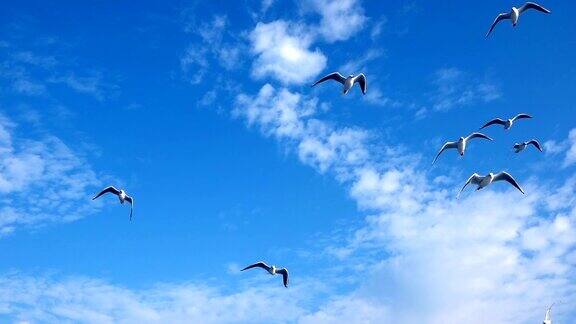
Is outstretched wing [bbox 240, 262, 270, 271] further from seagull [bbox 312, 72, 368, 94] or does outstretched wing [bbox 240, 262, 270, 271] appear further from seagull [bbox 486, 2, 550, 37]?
seagull [bbox 486, 2, 550, 37]

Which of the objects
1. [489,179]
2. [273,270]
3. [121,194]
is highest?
[121,194]

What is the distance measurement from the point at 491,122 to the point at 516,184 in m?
10.8

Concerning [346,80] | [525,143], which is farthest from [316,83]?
[525,143]

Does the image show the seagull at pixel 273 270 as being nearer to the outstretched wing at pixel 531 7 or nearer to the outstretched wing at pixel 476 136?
the outstretched wing at pixel 476 136

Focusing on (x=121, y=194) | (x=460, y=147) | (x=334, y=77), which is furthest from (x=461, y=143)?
(x=121, y=194)

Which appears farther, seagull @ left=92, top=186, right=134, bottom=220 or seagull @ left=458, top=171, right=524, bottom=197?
seagull @ left=92, top=186, right=134, bottom=220

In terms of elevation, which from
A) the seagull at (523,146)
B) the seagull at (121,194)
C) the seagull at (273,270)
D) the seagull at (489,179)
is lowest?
the seagull at (273,270)

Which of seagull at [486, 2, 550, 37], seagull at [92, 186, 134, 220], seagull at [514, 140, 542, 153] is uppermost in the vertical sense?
seagull at [486, 2, 550, 37]

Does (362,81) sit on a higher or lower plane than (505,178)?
higher

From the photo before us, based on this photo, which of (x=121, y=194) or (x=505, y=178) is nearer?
(x=505, y=178)

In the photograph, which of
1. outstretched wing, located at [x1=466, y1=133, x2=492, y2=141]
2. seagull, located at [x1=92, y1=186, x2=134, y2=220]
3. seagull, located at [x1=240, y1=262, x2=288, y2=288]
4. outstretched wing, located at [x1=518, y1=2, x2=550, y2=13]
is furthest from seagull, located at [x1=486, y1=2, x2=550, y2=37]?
seagull, located at [x1=92, y1=186, x2=134, y2=220]

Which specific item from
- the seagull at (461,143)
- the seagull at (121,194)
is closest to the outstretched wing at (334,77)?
the seagull at (461,143)

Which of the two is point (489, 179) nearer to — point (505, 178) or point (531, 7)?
point (505, 178)

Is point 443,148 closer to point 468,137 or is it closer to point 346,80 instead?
point 468,137
